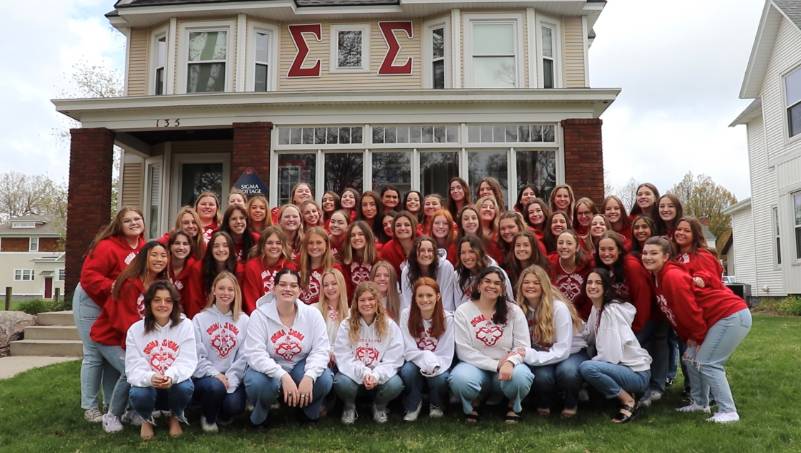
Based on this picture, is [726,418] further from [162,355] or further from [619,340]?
[162,355]

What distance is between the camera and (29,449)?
14.2ft

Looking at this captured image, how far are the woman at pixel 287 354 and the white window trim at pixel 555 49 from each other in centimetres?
952

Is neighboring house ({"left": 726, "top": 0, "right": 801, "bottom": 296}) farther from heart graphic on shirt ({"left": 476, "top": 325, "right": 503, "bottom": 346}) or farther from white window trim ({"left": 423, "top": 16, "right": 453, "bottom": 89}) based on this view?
heart graphic on shirt ({"left": 476, "top": 325, "right": 503, "bottom": 346})

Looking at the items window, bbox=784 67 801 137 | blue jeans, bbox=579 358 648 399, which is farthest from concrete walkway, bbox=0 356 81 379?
window, bbox=784 67 801 137

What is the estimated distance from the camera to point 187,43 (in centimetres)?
1312

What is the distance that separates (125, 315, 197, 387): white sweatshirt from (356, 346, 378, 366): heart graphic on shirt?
126cm

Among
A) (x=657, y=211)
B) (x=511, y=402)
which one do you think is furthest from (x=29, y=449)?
(x=657, y=211)

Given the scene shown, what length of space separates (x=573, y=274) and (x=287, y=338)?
8.50 feet

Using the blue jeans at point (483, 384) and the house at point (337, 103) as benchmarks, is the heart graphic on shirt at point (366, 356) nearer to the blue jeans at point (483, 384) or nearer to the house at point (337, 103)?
the blue jeans at point (483, 384)

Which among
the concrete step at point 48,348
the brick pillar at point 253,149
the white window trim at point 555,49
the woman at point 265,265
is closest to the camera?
the woman at point 265,265

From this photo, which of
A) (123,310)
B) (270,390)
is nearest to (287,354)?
(270,390)

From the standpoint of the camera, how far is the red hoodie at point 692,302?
465cm

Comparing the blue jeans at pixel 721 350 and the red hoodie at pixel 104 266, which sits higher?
the red hoodie at pixel 104 266

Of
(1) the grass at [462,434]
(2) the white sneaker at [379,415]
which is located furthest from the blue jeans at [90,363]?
(2) the white sneaker at [379,415]
